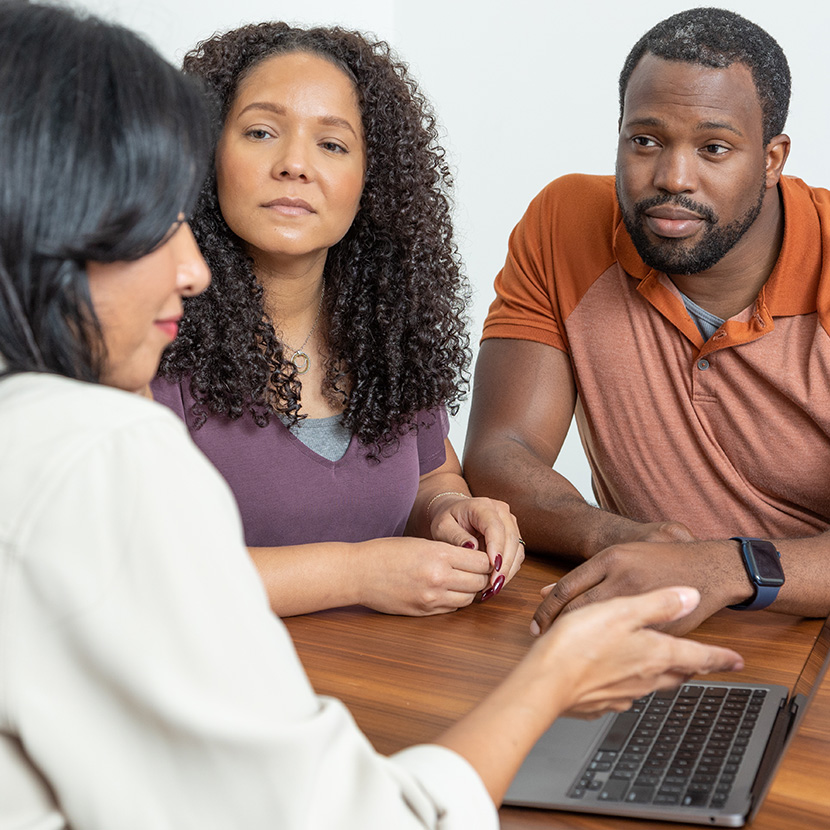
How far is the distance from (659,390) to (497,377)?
30 cm

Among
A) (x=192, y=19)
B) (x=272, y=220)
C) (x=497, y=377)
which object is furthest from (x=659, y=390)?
(x=192, y=19)

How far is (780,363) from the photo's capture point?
1726 mm

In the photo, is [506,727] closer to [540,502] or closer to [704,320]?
[540,502]

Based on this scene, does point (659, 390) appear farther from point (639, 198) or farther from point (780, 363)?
point (639, 198)

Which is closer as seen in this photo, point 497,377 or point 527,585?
point 527,585

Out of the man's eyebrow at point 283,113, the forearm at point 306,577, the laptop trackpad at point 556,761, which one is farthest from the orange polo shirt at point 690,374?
the laptop trackpad at point 556,761

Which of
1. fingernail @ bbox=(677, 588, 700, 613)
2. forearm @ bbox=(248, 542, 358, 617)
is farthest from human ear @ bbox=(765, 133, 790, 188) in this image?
fingernail @ bbox=(677, 588, 700, 613)

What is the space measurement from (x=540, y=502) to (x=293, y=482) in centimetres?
39

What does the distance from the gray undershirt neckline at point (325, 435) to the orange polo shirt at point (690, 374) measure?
0.42 m

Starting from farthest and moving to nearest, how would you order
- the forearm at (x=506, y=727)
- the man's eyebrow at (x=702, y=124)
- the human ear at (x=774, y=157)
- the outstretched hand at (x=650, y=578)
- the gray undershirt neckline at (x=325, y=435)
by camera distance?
the human ear at (x=774, y=157) < the man's eyebrow at (x=702, y=124) < the gray undershirt neckline at (x=325, y=435) < the outstretched hand at (x=650, y=578) < the forearm at (x=506, y=727)

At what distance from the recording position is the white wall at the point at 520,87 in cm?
353

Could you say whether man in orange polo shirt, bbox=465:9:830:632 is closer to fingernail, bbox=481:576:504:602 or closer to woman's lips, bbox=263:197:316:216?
fingernail, bbox=481:576:504:602

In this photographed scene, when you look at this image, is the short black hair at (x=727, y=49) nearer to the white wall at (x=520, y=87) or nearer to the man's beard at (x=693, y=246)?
the man's beard at (x=693, y=246)

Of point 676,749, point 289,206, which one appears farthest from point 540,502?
point 676,749
